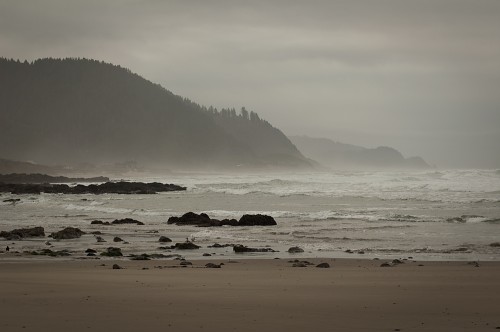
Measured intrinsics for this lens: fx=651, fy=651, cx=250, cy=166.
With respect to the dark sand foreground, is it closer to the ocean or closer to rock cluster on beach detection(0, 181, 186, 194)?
the ocean

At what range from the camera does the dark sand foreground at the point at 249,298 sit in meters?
8.20

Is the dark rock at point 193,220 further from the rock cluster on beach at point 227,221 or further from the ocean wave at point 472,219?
the ocean wave at point 472,219

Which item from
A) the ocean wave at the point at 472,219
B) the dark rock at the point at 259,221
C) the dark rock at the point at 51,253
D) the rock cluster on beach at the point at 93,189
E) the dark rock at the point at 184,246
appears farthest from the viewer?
the rock cluster on beach at the point at 93,189

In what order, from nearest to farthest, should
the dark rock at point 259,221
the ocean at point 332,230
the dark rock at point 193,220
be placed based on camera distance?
the ocean at point 332,230, the dark rock at point 259,221, the dark rock at point 193,220

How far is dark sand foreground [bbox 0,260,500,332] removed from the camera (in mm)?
8203

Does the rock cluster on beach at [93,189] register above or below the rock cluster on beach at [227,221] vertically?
above

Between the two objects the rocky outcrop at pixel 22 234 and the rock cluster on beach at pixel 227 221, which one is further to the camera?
the rock cluster on beach at pixel 227 221

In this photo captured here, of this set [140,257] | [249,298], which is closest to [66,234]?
[140,257]

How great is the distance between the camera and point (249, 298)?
10.2 metres

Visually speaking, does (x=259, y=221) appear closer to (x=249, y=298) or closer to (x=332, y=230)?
(x=332, y=230)

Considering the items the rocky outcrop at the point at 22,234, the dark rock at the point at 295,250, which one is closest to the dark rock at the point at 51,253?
the rocky outcrop at the point at 22,234

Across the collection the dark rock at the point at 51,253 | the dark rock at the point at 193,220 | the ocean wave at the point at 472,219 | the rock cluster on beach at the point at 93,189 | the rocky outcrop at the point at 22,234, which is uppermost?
the rock cluster on beach at the point at 93,189

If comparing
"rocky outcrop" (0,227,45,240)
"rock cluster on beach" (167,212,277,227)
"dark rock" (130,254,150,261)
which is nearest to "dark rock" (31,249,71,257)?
"dark rock" (130,254,150,261)

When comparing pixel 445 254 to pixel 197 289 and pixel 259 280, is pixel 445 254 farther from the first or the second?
pixel 197 289
